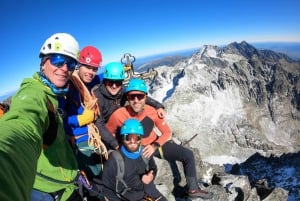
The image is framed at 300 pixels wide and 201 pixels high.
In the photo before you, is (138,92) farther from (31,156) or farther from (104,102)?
(31,156)

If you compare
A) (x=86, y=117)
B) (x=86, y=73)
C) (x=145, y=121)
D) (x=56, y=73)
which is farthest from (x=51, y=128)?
(x=145, y=121)

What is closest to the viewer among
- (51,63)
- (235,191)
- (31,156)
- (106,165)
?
(31,156)

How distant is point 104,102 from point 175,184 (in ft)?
29.3

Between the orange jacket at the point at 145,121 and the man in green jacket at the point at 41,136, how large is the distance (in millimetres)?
5027

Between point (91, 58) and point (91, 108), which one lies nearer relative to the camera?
point (91, 108)

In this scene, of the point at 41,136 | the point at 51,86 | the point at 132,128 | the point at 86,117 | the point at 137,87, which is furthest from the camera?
the point at 137,87

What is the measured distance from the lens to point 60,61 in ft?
19.2

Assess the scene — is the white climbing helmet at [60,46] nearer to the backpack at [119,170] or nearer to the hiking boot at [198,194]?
the backpack at [119,170]

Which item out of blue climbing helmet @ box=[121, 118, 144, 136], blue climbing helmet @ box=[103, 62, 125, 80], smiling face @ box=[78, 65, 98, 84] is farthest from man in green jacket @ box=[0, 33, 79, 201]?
blue climbing helmet @ box=[103, 62, 125, 80]

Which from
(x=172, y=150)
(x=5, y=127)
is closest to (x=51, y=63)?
(x=5, y=127)

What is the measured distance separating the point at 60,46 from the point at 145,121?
6324 millimetres

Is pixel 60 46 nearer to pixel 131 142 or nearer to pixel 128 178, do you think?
pixel 131 142

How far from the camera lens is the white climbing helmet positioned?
6211mm

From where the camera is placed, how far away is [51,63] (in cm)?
573
